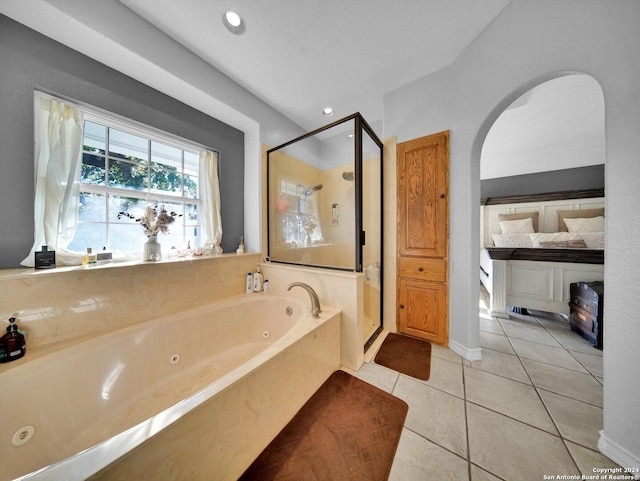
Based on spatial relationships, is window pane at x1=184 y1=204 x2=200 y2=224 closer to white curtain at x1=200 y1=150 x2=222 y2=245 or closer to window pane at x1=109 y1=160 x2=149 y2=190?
white curtain at x1=200 y1=150 x2=222 y2=245

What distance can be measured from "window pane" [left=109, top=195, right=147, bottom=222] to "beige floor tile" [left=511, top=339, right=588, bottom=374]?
3610 millimetres

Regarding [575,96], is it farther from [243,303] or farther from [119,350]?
[119,350]

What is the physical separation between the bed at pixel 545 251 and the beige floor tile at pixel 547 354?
2.21 feet

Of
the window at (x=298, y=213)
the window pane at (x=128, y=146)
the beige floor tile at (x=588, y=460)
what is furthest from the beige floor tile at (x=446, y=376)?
the window pane at (x=128, y=146)

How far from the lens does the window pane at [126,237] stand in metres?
1.65

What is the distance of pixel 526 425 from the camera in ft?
3.64

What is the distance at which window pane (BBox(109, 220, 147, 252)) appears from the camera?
1654mm

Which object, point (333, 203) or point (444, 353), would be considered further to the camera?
point (333, 203)

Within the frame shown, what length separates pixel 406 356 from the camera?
69.1 inches

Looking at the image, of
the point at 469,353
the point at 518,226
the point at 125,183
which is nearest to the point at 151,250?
the point at 125,183

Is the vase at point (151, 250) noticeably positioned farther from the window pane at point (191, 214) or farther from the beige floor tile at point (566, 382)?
the beige floor tile at point (566, 382)

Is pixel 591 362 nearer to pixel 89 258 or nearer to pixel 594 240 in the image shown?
pixel 594 240

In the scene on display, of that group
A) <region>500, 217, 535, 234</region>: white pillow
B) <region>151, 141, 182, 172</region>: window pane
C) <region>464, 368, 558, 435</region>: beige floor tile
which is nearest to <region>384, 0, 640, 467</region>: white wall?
<region>464, 368, 558, 435</region>: beige floor tile

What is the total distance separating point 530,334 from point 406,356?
1492 millimetres
